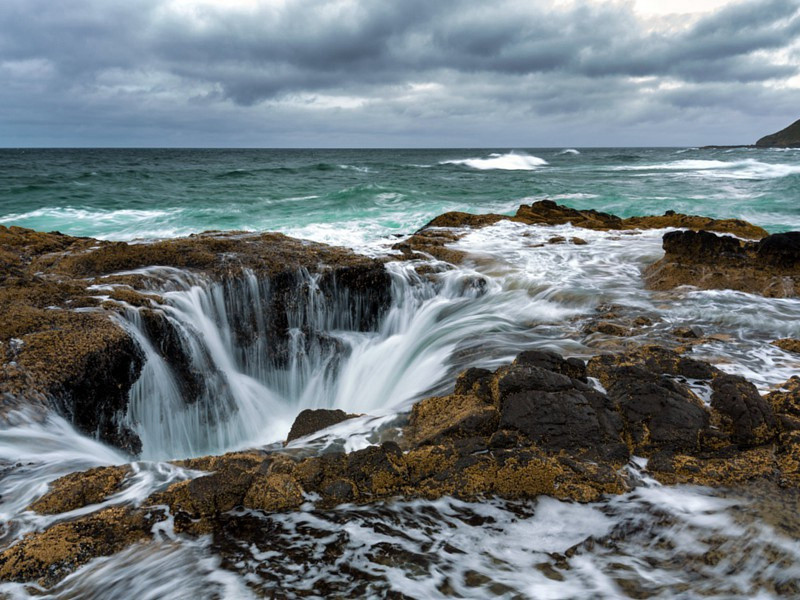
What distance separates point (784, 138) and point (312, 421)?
486ft

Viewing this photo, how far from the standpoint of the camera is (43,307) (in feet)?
16.1

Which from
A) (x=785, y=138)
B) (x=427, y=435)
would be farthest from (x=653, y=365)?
(x=785, y=138)

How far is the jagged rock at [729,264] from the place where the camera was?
23.1ft

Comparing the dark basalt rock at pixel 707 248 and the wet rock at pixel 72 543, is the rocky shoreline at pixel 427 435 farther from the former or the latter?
the dark basalt rock at pixel 707 248

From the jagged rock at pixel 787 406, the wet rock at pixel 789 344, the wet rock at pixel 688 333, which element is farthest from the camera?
the wet rock at pixel 688 333

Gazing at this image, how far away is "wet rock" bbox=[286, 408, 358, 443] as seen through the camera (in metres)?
3.76

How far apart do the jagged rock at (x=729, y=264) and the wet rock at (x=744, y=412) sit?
14.1 ft

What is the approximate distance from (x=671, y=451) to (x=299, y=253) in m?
5.67

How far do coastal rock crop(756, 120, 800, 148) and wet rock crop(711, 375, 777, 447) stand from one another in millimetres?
132356

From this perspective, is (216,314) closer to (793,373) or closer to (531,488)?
(531,488)

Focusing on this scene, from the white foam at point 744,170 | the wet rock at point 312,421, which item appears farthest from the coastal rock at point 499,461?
the white foam at point 744,170

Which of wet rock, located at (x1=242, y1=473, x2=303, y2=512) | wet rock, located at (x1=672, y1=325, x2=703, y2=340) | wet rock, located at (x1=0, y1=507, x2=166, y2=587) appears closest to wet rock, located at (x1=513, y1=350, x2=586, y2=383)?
wet rock, located at (x1=242, y1=473, x2=303, y2=512)

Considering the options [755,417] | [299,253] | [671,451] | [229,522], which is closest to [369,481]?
[229,522]

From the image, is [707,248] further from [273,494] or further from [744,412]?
[273,494]
